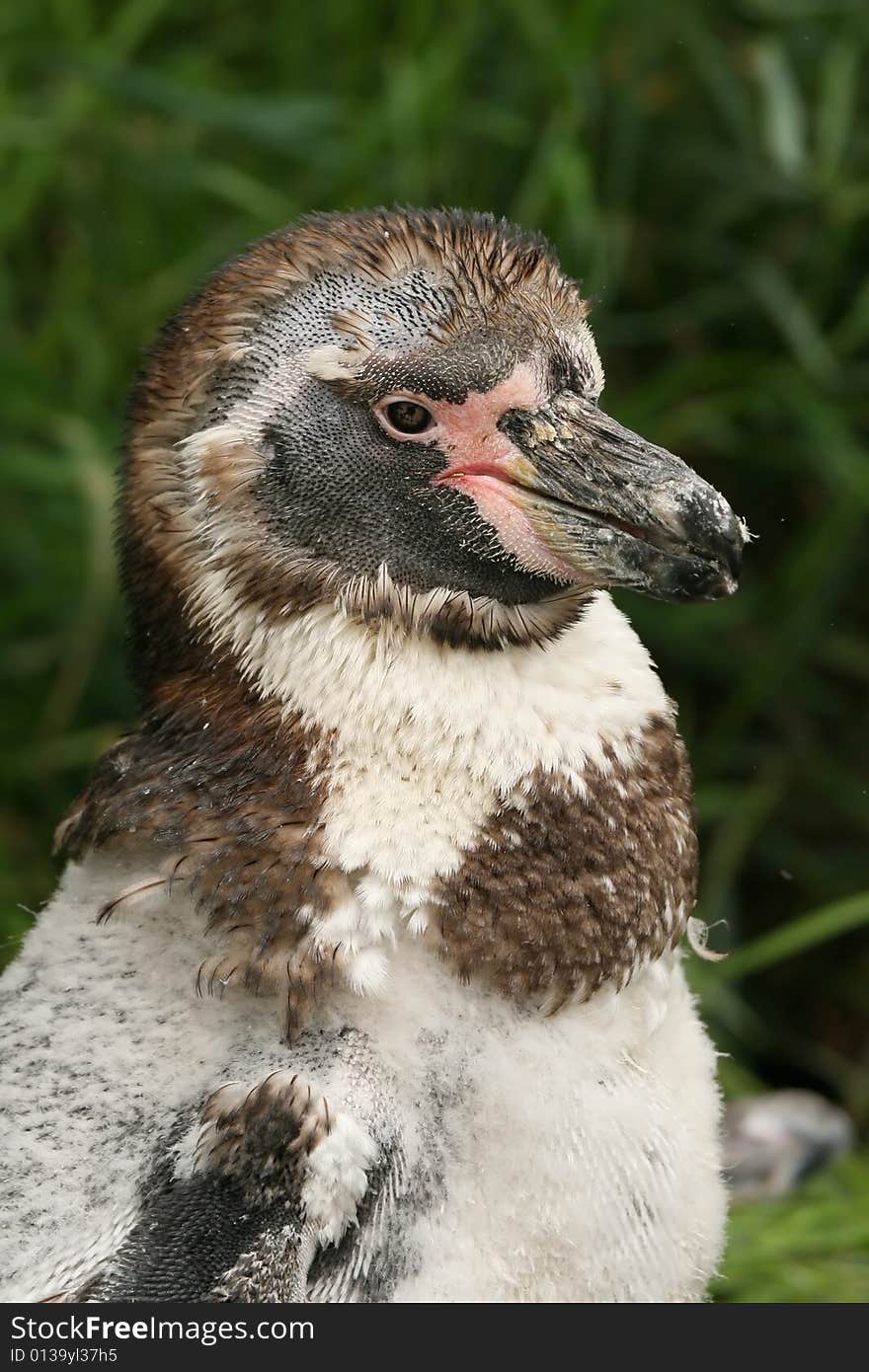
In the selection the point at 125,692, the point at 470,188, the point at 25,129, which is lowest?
the point at 125,692

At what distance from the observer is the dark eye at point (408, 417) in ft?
5.02

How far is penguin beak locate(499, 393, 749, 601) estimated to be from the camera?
1.49m

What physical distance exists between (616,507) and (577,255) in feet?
4.78

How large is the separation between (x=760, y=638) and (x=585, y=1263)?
→ 1.76 metres

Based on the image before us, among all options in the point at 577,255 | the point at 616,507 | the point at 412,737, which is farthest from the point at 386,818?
the point at 577,255

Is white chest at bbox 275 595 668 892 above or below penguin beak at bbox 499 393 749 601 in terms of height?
below

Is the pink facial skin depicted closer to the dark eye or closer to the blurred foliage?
the dark eye

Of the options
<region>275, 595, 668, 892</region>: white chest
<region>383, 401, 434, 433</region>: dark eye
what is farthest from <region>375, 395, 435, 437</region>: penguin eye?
<region>275, 595, 668, 892</region>: white chest

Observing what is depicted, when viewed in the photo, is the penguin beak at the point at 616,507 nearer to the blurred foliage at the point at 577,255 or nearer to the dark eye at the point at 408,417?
the dark eye at the point at 408,417

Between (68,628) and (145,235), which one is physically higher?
(145,235)

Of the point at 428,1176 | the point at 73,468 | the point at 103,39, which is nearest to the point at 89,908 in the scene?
the point at 428,1176

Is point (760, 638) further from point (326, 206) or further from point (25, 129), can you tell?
point (25, 129)

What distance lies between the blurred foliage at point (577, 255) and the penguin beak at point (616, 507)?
131 centimetres

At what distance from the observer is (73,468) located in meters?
2.82
